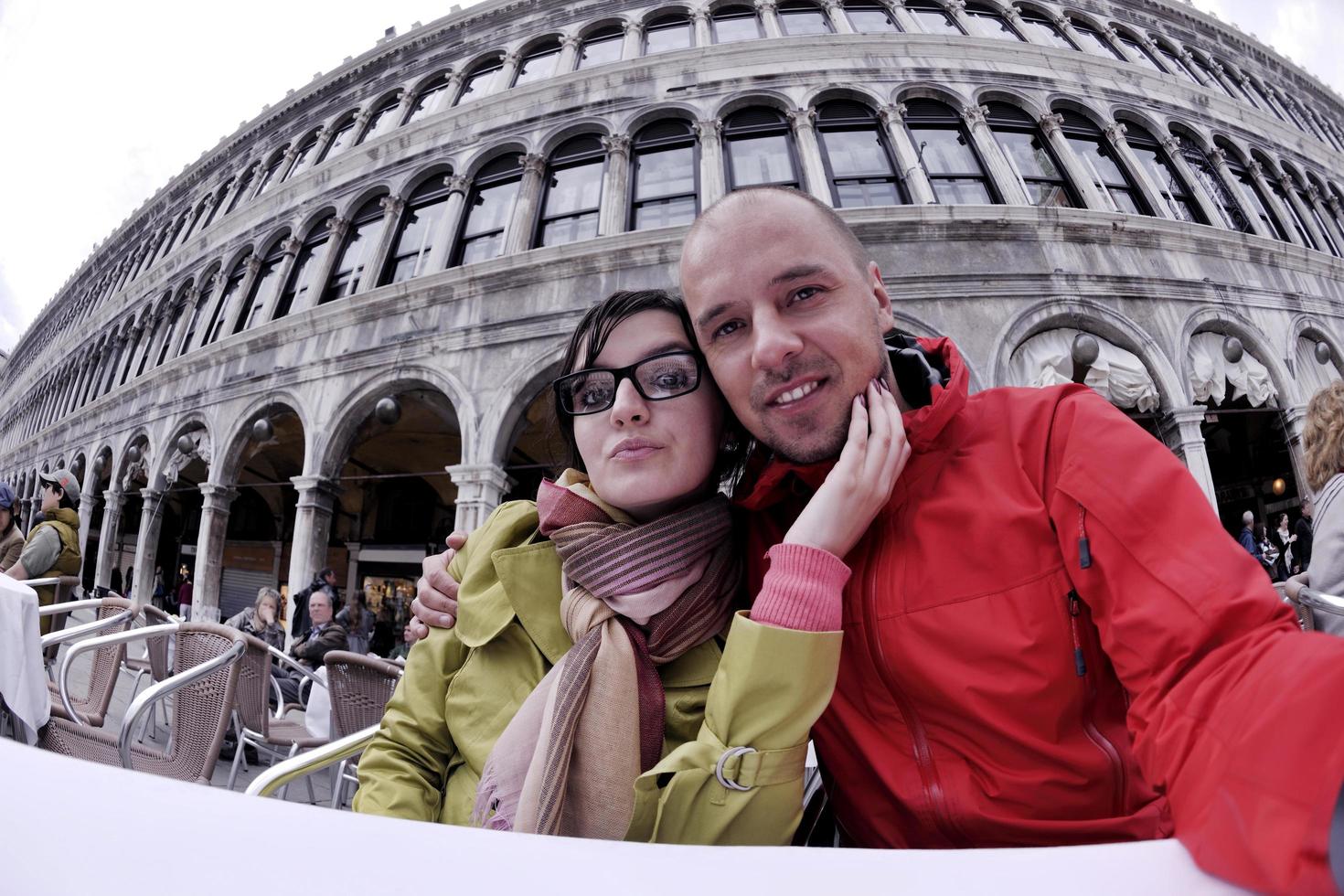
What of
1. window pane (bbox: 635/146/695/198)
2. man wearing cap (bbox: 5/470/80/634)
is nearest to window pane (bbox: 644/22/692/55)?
window pane (bbox: 635/146/695/198)

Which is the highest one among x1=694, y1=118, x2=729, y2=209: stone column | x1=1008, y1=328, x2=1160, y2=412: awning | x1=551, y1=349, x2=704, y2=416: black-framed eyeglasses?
x1=694, y1=118, x2=729, y2=209: stone column

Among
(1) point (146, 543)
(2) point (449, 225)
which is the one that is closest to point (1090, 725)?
(2) point (449, 225)

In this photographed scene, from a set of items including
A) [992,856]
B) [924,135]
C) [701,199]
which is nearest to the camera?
[992,856]

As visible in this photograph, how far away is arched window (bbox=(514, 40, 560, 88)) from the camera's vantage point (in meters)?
11.5

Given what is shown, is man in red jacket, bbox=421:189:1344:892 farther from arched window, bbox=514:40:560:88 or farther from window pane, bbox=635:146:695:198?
arched window, bbox=514:40:560:88

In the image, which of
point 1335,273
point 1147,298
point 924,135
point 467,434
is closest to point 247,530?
point 467,434

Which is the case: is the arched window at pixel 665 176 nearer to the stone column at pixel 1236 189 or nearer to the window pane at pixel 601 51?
the window pane at pixel 601 51

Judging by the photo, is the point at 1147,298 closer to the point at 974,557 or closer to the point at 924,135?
the point at 924,135

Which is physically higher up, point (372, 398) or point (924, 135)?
point (924, 135)

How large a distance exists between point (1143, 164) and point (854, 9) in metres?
6.21

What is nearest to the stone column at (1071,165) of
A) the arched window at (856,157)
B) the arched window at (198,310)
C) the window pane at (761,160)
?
the arched window at (856,157)

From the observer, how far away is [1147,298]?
8227 millimetres

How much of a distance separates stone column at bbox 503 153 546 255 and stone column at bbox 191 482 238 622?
6.97 metres

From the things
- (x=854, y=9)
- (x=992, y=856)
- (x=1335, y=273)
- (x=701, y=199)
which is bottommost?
(x=992, y=856)
